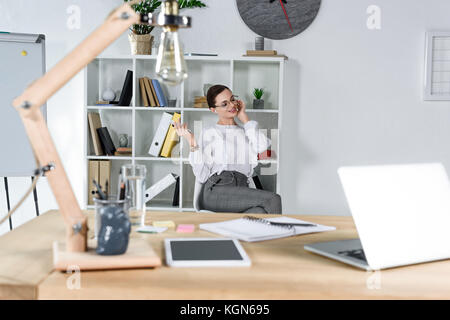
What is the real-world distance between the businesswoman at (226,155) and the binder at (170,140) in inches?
4.7

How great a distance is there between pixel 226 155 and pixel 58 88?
220 centimetres

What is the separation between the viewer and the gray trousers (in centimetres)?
285

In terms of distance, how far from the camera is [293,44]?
3.66 meters

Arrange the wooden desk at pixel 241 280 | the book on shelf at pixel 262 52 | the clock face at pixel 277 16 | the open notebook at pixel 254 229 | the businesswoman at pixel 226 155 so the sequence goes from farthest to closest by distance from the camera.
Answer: the clock face at pixel 277 16, the book on shelf at pixel 262 52, the businesswoman at pixel 226 155, the open notebook at pixel 254 229, the wooden desk at pixel 241 280

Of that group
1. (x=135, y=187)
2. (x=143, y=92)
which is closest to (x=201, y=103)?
(x=143, y=92)

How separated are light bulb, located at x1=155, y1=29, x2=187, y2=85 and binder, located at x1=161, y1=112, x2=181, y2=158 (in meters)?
2.48

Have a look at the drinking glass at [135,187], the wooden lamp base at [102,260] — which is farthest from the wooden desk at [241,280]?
the drinking glass at [135,187]

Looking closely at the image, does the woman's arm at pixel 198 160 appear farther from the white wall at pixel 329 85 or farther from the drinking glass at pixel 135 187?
the drinking glass at pixel 135 187

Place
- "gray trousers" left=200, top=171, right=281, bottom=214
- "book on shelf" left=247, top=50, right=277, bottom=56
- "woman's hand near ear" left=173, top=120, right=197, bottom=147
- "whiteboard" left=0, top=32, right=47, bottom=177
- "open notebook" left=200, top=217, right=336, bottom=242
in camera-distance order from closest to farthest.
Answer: "open notebook" left=200, top=217, right=336, bottom=242 < "gray trousers" left=200, top=171, right=281, bottom=214 < "woman's hand near ear" left=173, top=120, right=197, bottom=147 < "whiteboard" left=0, top=32, right=47, bottom=177 < "book on shelf" left=247, top=50, right=277, bottom=56

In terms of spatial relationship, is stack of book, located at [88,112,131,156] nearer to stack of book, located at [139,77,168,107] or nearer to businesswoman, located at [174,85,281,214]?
stack of book, located at [139,77,168,107]

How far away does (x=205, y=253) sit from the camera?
42.8 inches

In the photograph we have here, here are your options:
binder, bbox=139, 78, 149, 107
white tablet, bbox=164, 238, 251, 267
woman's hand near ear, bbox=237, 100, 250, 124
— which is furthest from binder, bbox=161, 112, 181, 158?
white tablet, bbox=164, 238, 251, 267

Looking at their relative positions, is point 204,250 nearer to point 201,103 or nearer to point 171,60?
point 171,60

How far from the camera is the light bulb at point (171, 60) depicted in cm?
101
